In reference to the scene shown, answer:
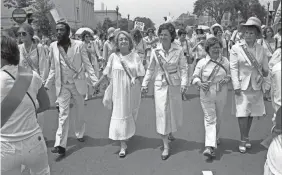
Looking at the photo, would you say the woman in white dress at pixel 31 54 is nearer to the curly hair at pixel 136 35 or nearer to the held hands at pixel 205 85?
the held hands at pixel 205 85

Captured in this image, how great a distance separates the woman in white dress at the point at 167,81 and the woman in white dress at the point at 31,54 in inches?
72.7

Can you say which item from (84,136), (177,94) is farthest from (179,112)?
(84,136)

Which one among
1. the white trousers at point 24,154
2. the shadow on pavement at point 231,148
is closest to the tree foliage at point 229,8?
the shadow on pavement at point 231,148

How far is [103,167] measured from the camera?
5164mm

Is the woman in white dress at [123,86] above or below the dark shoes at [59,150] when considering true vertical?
above

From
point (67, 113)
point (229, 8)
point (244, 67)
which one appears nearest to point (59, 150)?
point (67, 113)

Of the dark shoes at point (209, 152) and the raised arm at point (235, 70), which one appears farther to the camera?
the raised arm at point (235, 70)

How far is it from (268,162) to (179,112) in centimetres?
313

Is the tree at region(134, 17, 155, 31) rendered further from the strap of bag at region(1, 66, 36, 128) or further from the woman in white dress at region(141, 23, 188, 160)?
the strap of bag at region(1, 66, 36, 128)

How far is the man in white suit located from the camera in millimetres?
5752

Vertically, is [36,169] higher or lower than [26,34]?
lower

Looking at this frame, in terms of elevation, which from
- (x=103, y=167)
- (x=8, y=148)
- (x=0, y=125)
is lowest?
(x=103, y=167)

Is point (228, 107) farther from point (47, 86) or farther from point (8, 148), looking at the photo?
point (8, 148)

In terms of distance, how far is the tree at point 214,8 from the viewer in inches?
3095
